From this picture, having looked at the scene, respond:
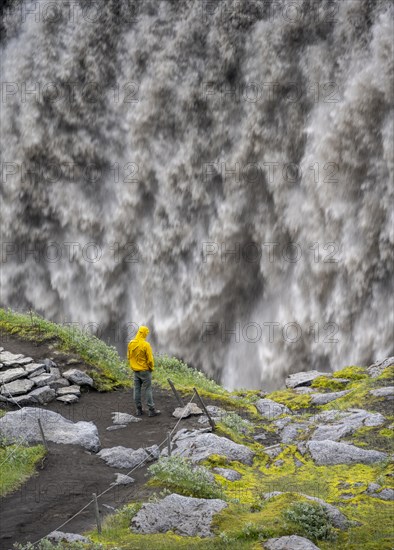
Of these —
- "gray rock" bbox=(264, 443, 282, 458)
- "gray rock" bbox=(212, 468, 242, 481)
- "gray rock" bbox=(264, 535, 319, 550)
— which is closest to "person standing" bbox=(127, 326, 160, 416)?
"gray rock" bbox=(264, 443, 282, 458)

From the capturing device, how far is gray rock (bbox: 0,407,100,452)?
14.1 m

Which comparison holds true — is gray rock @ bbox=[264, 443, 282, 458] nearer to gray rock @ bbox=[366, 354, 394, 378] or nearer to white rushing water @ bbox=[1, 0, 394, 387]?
gray rock @ bbox=[366, 354, 394, 378]

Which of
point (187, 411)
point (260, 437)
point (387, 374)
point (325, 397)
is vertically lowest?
point (325, 397)

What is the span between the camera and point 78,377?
61.7ft

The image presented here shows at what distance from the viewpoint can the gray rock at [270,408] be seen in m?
18.8

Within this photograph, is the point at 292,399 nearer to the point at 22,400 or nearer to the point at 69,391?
the point at 69,391

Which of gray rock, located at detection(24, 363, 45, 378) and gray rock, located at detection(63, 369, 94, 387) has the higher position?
gray rock, located at detection(24, 363, 45, 378)

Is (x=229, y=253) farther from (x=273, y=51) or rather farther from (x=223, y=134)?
(x=273, y=51)

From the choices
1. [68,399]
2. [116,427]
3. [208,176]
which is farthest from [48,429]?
[208,176]

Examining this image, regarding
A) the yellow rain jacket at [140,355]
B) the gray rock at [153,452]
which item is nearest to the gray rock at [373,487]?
the gray rock at [153,452]

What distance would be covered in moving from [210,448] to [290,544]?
4719 mm

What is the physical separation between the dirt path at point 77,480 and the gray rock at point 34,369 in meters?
1.35

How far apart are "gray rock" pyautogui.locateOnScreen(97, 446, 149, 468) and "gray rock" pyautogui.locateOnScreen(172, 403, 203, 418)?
2567 mm

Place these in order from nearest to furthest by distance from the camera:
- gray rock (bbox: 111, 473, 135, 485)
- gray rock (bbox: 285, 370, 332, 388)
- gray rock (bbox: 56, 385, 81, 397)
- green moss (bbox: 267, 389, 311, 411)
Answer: gray rock (bbox: 111, 473, 135, 485) → gray rock (bbox: 56, 385, 81, 397) → green moss (bbox: 267, 389, 311, 411) → gray rock (bbox: 285, 370, 332, 388)
